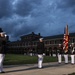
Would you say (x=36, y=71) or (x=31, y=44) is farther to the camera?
(x=31, y=44)

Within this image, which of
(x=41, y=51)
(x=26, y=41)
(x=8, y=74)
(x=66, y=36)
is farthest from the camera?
(x=26, y=41)

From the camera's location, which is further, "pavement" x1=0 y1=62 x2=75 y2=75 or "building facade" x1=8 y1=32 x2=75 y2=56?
"building facade" x1=8 y1=32 x2=75 y2=56

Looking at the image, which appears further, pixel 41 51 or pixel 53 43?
pixel 53 43

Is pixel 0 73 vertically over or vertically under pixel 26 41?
under

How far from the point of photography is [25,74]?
47.9ft

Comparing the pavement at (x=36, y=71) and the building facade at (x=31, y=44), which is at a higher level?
the building facade at (x=31, y=44)

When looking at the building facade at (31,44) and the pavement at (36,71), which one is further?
the building facade at (31,44)

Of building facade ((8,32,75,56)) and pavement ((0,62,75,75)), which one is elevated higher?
building facade ((8,32,75,56))

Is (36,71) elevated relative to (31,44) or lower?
lower

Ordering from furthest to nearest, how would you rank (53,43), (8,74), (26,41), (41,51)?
(26,41)
(53,43)
(41,51)
(8,74)

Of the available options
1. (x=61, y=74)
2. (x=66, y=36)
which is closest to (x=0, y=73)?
(x=61, y=74)

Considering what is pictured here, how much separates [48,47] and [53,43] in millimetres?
3872

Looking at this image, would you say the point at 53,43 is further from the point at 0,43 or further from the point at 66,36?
the point at 0,43

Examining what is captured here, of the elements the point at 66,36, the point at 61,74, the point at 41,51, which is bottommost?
the point at 61,74
